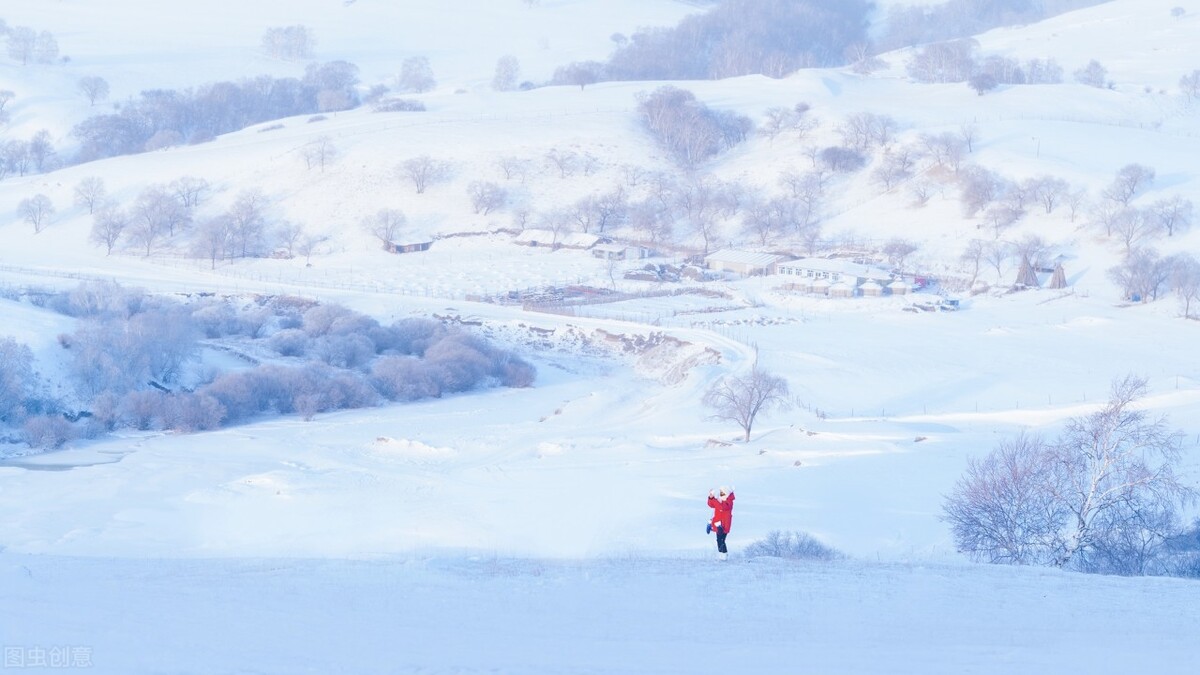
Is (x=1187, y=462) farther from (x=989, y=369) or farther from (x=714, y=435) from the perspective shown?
(x=989, y=369)

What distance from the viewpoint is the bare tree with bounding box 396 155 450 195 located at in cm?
6200

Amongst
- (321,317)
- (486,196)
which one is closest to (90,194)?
(486,196)

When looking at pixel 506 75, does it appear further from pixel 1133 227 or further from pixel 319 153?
pixel 1133 227

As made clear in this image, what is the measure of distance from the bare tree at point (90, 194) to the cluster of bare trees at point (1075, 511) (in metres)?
53.6

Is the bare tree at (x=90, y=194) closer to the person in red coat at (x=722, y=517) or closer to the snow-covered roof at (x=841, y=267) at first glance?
the snow-covered roof at (x=841, y=267)

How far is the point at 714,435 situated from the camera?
1087 inches

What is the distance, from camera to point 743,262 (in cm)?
5134

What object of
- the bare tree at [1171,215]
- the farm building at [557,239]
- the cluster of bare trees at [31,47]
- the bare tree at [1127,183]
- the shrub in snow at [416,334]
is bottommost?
the shrub in snow at [416,334]

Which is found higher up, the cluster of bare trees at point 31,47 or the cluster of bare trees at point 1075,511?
the cluster of bare trees at point 31,47

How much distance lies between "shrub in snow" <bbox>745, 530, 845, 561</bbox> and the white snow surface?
2.53ft

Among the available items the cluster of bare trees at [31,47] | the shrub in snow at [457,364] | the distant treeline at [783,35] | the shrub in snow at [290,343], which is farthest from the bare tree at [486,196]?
the cluster of bare trees at [31,47]

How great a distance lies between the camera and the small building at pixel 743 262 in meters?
50.8

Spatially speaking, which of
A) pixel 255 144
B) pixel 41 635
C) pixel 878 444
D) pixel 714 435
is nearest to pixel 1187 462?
pixel 878 444

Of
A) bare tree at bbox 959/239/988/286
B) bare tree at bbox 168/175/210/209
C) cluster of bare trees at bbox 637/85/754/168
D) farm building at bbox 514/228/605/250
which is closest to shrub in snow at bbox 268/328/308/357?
farm building at bbox 514/228/605/250
